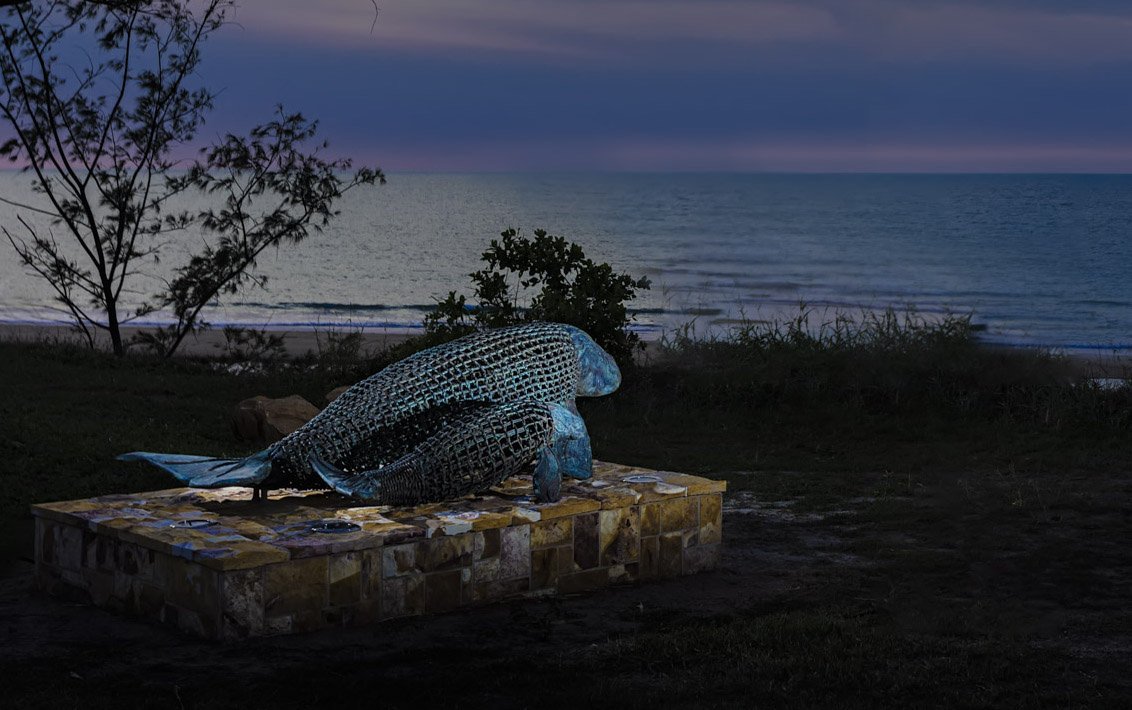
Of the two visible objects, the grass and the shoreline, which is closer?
the grass

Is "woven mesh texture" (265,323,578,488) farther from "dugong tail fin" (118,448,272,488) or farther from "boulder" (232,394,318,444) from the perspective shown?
"boulder" (232,394,318,444)

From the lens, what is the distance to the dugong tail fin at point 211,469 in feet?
19.3

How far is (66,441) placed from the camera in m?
9.24

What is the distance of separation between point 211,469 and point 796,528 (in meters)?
3.69

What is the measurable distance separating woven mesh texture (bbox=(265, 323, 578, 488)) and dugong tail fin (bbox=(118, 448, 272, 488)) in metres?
0.14

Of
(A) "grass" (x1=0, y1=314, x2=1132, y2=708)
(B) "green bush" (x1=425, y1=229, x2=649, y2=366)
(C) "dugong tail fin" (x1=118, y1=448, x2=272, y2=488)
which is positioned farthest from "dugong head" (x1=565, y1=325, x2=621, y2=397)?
(B) "green bush" (x1=425, y1=229, x2=649, y2=366)

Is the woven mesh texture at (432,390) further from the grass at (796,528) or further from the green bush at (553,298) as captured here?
the green bush at (553,298)

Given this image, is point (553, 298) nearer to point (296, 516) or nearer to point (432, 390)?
point (432, 390)

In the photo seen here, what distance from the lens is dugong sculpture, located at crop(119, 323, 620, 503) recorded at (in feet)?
19.6

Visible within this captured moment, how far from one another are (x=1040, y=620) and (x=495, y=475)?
2.65m

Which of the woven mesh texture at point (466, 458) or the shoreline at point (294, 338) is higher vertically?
the shoreline at point (294, 338)

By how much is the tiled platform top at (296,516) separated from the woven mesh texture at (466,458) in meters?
0.10

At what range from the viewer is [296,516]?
5910mm

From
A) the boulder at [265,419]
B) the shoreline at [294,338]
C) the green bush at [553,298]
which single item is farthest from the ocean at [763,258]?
the boulder at [265,419]
